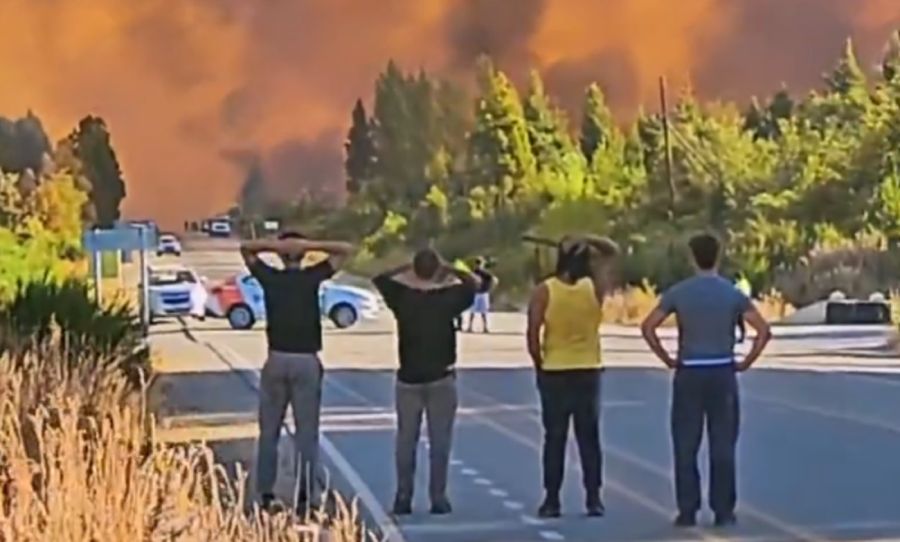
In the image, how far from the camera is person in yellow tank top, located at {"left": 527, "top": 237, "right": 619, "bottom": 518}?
13.6m

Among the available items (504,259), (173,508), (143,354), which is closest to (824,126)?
(504,259)

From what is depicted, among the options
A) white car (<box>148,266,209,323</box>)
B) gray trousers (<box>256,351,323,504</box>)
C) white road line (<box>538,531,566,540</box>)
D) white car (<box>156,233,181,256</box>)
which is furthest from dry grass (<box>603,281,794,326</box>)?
white car (<box>156,233,181,256</box>)

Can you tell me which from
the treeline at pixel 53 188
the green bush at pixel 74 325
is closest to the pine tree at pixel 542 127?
the treeline at pixel 53 188

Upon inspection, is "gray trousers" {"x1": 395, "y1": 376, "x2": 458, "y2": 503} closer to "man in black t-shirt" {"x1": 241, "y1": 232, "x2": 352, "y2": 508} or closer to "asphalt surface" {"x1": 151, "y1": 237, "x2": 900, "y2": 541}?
"asphalt surface" {"x1": 151, "y1": 237, "x2": 900, "y2": 541}

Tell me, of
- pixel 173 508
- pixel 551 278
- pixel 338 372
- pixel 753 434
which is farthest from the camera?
pixel 338 372

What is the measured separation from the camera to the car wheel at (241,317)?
48.7 meters

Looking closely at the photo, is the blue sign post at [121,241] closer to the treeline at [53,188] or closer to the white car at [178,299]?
the treeline at [53,188]

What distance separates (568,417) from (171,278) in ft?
135

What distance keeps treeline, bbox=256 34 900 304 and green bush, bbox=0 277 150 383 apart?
3705 cm

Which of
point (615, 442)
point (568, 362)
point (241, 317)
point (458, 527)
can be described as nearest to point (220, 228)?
point (241, 317)

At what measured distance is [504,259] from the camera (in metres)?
70.7

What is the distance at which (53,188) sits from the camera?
6925cm

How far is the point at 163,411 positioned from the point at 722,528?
10.1 metres

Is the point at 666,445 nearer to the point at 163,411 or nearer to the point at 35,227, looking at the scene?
the point at 163,411
